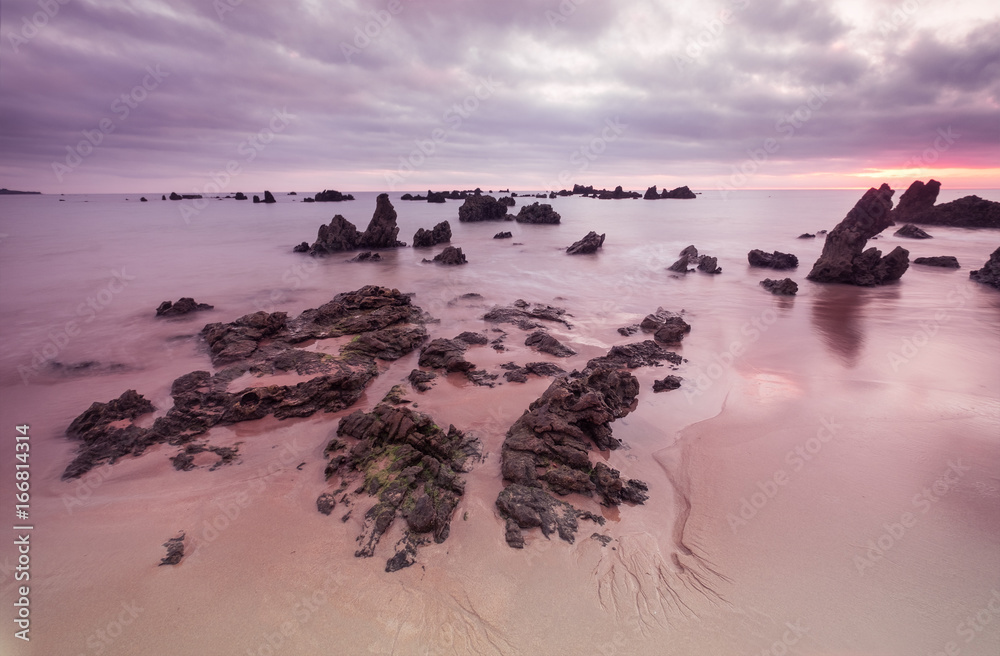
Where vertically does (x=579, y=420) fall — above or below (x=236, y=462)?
above

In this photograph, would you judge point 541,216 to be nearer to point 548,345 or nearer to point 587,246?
point 587,246

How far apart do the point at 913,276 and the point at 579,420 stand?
2746 centimetres

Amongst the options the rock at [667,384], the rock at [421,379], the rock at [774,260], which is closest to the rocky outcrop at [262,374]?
the rock at [421,379]

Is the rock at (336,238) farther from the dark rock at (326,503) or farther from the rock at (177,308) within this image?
the dark rock at (326,503)

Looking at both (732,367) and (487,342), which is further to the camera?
(487,342)

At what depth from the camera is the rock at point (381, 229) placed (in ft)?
105

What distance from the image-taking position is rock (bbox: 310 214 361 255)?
30.4 m

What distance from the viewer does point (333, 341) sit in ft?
35.9

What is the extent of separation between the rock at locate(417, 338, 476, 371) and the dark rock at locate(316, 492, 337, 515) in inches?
165

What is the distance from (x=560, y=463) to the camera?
571 centimetres

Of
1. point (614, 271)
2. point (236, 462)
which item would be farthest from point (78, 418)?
point (614, 271)

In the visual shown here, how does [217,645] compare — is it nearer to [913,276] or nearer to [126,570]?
[126,570]

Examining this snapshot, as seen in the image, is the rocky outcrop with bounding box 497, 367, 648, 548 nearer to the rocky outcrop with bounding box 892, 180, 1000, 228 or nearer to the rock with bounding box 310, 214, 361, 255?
the rock with bounding box 310, 214, 361, 255

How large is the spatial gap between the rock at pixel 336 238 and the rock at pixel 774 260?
1121 inches
